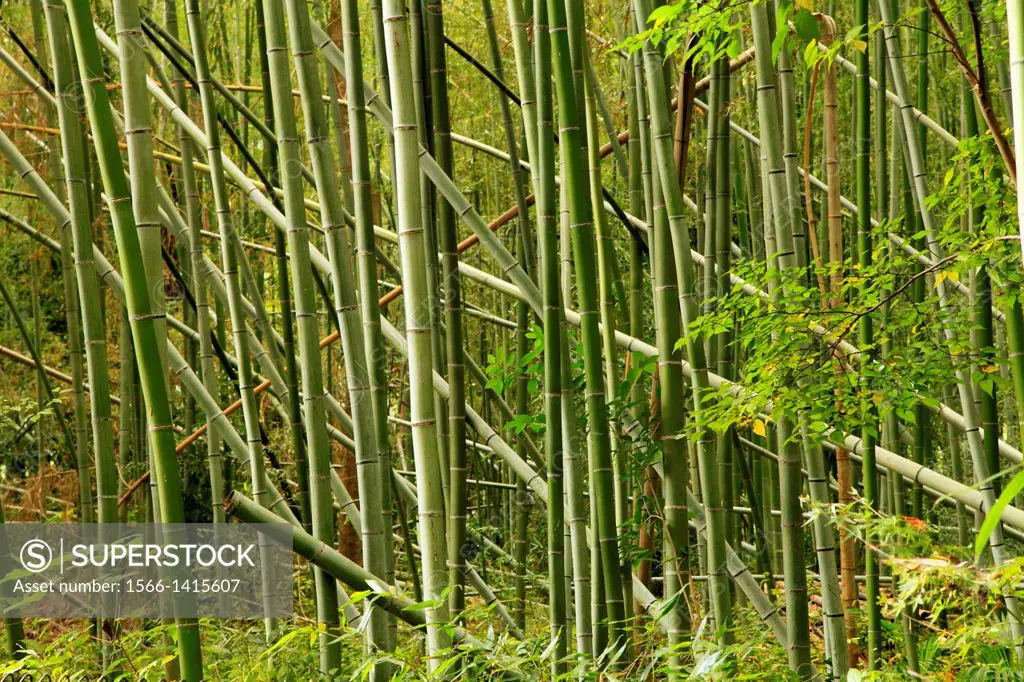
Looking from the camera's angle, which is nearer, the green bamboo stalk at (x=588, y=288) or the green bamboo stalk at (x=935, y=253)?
the green bamboo stalk at (x=588, y=288)

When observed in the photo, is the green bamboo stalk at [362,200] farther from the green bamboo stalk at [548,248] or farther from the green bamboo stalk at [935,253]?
the green bamboo stalk at [935,253]

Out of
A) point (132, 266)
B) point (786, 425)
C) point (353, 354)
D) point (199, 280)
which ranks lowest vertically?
point (786, 425)

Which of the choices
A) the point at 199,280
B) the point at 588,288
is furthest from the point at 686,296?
the point at 199,280

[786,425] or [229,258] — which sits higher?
[229,258]

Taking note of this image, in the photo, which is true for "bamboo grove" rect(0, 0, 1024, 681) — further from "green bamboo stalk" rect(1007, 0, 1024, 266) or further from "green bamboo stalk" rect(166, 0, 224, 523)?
"green bamboo stalk" rect(1007, 0, 1024, 266)

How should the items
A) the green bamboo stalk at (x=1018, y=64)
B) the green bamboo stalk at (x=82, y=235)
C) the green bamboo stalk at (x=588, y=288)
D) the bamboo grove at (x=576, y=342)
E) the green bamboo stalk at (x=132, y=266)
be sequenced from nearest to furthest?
the green bamboo stalk at (x=1018, y=64)
the green bamboo stalk at (x=132, y=266)
the bamboo grove at (x=576, y=342)
the green bamboo stalk at (x=588, y=288)
the green bamboo stalk at (x=82, y=235)

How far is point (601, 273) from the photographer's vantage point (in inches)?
67.6

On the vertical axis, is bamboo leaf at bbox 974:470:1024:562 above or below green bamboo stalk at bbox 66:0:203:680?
below

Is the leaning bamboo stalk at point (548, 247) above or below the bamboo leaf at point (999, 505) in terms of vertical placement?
above

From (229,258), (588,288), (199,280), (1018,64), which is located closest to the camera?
(1018,64)

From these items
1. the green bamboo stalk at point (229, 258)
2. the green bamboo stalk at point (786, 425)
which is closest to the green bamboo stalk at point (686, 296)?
the green bamboo stalk at point (786, 425)

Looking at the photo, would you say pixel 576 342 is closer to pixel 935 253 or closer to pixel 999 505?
pixel 935 253

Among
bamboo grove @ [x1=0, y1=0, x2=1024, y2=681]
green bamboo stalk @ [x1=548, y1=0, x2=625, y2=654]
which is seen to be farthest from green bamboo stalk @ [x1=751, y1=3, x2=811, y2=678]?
green bamboo stalk @ [x1=548, y1=0, x2=625, y2=654]

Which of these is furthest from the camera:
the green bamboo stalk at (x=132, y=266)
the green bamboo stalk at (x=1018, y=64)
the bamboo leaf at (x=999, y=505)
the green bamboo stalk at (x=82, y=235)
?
the green bamboo stalk at (x=82, y=235)
